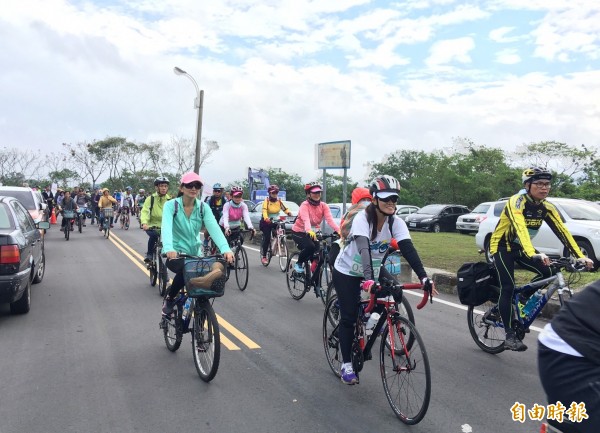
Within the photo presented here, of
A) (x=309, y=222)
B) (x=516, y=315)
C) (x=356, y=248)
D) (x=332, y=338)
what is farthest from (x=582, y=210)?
(x=356, y=248)

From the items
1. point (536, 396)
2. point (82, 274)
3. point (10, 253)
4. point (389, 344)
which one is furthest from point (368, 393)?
point (82, 274)

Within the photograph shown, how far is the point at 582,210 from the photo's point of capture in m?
12.4

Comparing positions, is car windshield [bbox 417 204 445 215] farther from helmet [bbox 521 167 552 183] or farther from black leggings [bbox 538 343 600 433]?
black leggings [bbox 538 343 600 433]

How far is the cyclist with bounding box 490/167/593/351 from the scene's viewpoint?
16.6 ft

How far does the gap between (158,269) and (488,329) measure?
19.1 ft

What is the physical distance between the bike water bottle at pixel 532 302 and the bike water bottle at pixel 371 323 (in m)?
1.88

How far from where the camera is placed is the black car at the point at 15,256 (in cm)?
640

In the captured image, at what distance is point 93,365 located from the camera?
5.14 meters

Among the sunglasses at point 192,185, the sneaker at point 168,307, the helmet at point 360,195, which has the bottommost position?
the sneaker at point 168,307

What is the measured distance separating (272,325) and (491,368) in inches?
110

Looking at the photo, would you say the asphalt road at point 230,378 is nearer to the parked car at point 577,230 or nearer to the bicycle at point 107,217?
the parked car at point 577,230

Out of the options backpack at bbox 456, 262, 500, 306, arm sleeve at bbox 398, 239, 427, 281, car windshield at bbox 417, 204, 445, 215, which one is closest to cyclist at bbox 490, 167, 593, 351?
backpack at bbox 456, 262, 500, 306

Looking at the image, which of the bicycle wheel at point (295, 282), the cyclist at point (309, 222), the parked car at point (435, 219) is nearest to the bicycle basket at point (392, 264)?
the cyclist at point (309, 222)

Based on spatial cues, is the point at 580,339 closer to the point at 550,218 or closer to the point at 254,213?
the point at 550,218
